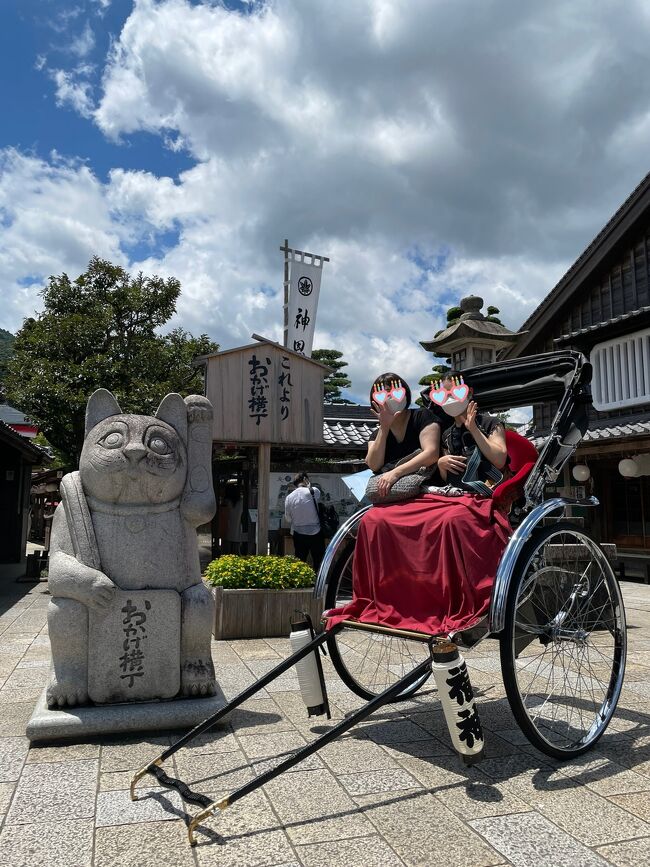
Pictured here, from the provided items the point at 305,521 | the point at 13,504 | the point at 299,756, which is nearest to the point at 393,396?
the point at 299,756

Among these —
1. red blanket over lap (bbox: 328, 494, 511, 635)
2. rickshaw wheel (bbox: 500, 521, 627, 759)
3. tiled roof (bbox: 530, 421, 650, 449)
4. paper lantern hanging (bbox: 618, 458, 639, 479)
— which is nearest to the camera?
rickshaw wheel (bbox: 500, 521, 627, 759)

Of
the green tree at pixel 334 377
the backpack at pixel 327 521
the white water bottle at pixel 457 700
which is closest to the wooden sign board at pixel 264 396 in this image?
the backpack at pixel 327 521

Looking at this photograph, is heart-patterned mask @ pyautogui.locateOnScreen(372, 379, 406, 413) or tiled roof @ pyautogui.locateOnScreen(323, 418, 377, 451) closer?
heart-patterned mask @ pyautogui.locateOnScreen(372, 379, 406, 413)

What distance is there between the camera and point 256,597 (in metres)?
6.63

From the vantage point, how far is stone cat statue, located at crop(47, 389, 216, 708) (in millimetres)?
3811

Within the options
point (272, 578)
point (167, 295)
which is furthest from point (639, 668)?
point (167, 295)

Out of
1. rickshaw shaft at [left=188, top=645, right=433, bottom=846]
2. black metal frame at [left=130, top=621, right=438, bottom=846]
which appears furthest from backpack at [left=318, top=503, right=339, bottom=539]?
rickshaw shaft at [left=188, top=645, right=433, bottom=846]

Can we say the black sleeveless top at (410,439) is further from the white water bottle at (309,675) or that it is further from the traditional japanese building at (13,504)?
the traditional japanese building at (13,504)

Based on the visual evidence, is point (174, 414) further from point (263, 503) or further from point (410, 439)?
point (263, 503)

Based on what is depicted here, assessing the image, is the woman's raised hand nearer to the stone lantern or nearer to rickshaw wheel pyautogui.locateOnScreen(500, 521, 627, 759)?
rickshaw wheel pyautogui.locateOnScreen(500, 521, 627, 759)

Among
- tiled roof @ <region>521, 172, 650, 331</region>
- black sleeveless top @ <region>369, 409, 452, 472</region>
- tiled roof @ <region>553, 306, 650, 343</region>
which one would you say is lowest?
black sleeveless top @ <region>369, 409, 452, 472</region>

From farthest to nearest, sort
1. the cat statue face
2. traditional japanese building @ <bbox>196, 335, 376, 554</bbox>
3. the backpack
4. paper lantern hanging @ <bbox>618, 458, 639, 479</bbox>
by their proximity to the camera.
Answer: paper lantern hanging @ <bbox>618, 458, 639, 479</bbox>
the backpack
traditional japanese building @ <bbox>196, 335, 376, 554</bbox>
the cat statue face

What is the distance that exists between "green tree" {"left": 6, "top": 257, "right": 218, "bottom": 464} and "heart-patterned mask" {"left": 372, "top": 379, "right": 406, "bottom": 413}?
315 inches

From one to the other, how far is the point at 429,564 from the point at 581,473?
413 inches
